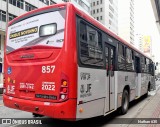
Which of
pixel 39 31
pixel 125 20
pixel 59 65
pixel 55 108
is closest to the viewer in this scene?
pixel 55 108

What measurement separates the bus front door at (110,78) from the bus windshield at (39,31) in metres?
2.05

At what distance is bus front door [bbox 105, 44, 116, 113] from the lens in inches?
287

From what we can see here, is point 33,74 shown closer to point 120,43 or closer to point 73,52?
point 73,52

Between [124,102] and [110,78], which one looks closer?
[110,78]

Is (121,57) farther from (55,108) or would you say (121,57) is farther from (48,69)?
(55,108)

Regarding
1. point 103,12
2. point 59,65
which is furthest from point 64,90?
point 103,12

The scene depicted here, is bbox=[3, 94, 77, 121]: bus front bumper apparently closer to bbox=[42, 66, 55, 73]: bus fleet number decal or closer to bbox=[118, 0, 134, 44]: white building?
bbox=[42, 66, 55, 73]: bus fleet number decal

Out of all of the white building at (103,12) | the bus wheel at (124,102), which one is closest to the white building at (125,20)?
the white building at (103,12)

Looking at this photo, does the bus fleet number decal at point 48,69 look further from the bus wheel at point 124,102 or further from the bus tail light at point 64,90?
the bus wheel at point 124,102

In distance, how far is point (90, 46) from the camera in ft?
20.7

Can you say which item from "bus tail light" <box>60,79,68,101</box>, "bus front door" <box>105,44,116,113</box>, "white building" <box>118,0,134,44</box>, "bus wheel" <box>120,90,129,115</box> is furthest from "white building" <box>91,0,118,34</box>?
"bus tail light" <box>60,79,68,101</box>

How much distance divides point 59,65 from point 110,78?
2.44 meters

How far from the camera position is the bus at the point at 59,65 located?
5543mm

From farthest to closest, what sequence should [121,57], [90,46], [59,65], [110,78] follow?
[121,57], [110,78], [90,46], [59,65]
